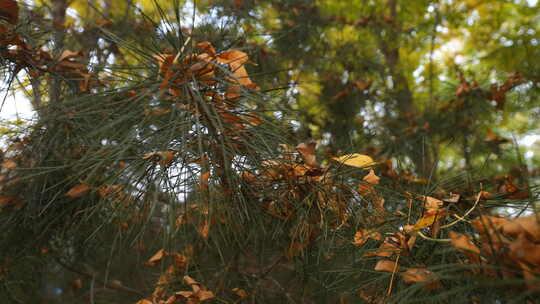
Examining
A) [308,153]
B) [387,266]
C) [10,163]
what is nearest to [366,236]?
[387,266]

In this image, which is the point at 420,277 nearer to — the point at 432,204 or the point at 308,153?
the point at 432,204

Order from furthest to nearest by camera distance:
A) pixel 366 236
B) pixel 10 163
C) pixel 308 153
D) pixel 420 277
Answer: pixel 10 163
pixel 308 153
pixel 366 236
pixel 420 277

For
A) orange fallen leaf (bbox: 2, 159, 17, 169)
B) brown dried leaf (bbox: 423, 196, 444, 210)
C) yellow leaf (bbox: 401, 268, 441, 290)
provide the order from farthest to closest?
orange fallen leaf (bbox: 2, 159, 17, 169)
brown dried leaf (bbox: 423, 196, 444, 210)
yellow leaf (bbox: 401, 268, 441, 290)

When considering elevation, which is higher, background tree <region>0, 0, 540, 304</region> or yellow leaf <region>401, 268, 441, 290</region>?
background tree <region>0, 0, 540, 304</region>

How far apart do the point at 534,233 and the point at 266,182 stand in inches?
21.0

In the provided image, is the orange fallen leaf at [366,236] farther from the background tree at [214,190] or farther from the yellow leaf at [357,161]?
the yellow leaf at [357,161]

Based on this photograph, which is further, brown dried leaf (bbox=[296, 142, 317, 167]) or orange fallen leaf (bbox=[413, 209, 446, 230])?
brown dried leaf (bbox=[296, 142, 317, 167])

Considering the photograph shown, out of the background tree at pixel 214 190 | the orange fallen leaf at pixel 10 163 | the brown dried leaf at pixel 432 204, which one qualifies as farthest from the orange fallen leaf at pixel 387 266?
the orange fallen leaf at pixel 10 163

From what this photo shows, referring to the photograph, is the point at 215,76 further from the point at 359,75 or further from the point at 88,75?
the point at 359,75

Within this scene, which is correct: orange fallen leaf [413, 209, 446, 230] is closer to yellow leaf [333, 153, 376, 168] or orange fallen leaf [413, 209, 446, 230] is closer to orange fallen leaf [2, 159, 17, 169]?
yellow leaf [333, 153, 376, 168]

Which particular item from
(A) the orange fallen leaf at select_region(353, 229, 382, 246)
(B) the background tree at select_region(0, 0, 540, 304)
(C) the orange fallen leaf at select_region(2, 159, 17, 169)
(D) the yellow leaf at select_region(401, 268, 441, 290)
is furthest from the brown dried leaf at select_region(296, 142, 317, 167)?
(C) the orange fallen leaf at select_region(2, 159, 17, 169)

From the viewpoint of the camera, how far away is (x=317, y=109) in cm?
292

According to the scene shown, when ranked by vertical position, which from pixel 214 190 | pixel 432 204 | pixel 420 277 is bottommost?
pixel 420 277

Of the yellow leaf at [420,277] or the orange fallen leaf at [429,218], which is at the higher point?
the orange fallen leaf at [429,218]
